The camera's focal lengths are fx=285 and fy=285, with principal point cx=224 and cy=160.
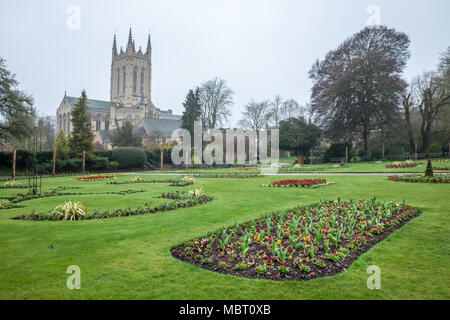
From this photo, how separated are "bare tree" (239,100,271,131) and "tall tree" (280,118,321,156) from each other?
41.1 feet

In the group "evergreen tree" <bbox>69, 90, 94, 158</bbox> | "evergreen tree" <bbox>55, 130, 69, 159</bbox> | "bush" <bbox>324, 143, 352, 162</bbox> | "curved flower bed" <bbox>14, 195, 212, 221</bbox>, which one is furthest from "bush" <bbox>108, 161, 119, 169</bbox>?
"bush" <bbox>324, 143, 352, 162</bbox>

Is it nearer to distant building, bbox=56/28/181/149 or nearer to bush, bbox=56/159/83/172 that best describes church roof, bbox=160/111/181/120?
distant building, bbox=56/28/181/149

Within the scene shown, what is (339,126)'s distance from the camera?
3534 cm

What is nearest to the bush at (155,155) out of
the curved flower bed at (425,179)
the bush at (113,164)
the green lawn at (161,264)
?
the bush at (113,164)

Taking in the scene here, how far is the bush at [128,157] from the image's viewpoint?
96.2 ft

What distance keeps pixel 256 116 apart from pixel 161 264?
1987 inches

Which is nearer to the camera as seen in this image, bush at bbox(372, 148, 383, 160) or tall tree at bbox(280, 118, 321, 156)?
bush at bbox(372, 148, 383, 160)

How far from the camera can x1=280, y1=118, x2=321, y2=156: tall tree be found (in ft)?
125

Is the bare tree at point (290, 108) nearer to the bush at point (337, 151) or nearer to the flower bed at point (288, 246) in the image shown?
the bush at point (337, 151)

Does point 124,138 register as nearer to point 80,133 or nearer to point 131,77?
point 80,133

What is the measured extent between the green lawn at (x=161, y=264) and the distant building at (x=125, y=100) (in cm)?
8415
